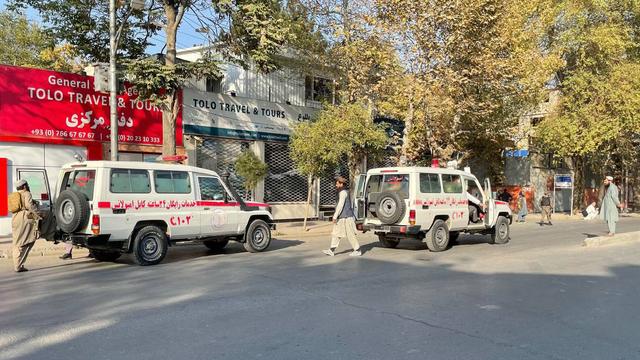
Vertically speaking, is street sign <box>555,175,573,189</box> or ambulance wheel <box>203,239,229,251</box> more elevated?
street sign <box>555,175,573,189</box>

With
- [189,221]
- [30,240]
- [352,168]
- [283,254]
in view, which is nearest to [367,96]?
[352,168]

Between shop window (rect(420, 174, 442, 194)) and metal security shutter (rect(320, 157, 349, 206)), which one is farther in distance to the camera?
metal security shutter (rect(320, 157, 349, 206))

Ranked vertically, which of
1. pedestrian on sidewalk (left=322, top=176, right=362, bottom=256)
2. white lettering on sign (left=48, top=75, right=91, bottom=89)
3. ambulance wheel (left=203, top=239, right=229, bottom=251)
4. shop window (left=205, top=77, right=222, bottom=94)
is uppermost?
shop window (left=205, top=77, right=222, bottom=94)

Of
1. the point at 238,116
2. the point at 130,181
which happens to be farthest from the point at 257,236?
the point at 238,116

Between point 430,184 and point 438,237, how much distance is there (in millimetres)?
1324

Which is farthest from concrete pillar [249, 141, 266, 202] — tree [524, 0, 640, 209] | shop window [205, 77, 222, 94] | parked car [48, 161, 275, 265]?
tree [524, 0, 640, 209]

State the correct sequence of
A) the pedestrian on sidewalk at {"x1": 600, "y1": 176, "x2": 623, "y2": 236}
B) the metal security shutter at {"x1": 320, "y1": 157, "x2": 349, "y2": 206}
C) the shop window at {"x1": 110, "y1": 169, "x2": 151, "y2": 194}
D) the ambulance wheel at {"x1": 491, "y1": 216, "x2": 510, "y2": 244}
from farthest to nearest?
the metal security shutter at {"x1": 320, "y1": 157, "x2": 349, "y2": 206}, the pedestrian on sidewalk at {"x1": 600, "y1": 176, "x2": 623, "y2": 236}, the ambulance wheel at {"x1": 491, "y1": 216, "x2": 510, "y2": 244}, the shop window at {"x1": 110, "y1": 169, "x2": 151, "y2": 194}

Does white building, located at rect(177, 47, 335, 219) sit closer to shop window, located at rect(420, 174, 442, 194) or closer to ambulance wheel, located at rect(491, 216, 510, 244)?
shop window, located at rect(420, 174, 442, 194)

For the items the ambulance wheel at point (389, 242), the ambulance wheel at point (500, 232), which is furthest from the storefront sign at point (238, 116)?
the ambulance wheel at point (500, 232)

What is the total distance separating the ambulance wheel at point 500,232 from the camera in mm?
15484

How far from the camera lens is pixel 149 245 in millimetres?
11328

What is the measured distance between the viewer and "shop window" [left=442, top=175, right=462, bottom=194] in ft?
46.1

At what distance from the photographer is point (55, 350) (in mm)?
5441

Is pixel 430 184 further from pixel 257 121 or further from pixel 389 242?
pixel 257 121
